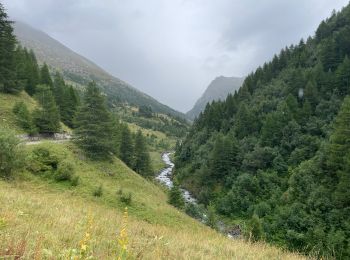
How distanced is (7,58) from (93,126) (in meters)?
22.0

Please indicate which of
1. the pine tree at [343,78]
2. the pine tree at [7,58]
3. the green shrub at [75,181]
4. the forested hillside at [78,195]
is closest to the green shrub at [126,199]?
the forested hillside at [78,195]

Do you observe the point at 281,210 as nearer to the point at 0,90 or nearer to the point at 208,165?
the point at 208,165

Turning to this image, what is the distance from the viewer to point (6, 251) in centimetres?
515

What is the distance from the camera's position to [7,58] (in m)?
55.4

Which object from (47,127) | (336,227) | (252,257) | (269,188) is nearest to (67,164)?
(47,127)

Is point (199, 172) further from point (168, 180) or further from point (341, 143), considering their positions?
point (341, 143)

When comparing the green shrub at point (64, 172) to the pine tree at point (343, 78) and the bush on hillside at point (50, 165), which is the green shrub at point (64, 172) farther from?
the pine tree at point (343, 78)

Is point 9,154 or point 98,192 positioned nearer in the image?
point 9,154

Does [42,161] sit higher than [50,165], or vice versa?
[42,161]

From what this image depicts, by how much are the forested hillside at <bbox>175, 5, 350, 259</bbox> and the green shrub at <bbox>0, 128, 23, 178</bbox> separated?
23.0 metres

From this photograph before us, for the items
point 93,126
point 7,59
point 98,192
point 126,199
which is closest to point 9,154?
point 98,192

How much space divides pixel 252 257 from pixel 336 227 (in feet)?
129

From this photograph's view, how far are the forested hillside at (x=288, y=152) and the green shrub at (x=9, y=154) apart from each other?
23001 millimetres

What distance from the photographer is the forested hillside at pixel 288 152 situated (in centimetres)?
4356
